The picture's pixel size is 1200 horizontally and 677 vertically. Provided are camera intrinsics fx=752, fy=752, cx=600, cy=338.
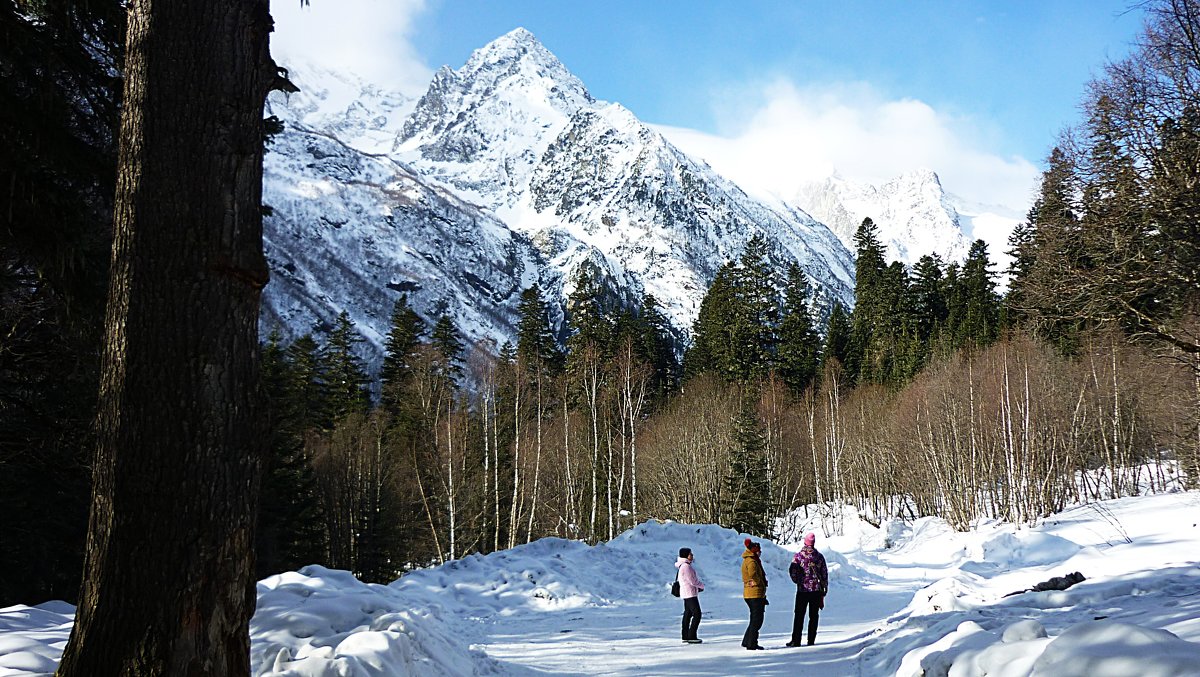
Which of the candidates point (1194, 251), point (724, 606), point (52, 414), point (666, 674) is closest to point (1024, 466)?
point (724, 606)

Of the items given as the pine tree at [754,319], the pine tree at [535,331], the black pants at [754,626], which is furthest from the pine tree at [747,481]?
the black pants at [754,626]

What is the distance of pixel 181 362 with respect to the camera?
3.24 meters

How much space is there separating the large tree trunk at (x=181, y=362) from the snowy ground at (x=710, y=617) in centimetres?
228

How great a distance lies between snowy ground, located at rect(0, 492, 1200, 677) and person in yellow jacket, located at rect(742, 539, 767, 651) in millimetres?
368

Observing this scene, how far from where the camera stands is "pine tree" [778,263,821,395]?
49.3 m

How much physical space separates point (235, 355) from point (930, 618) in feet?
26.9

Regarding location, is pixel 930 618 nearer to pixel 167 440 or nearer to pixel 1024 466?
pixel 167 440

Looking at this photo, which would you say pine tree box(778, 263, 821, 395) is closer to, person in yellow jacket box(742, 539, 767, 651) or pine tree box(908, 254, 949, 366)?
pine tree box(908, 254, 949, 366)

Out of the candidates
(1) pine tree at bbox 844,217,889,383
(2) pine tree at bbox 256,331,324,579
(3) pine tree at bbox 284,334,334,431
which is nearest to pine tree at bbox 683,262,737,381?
(1) pine tree at bbox 844,217,889,383

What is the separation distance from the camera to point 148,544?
3094mm

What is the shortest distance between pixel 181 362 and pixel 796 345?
49421mm

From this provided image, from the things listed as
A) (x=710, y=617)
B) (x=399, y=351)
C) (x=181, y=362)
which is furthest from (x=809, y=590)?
(x=399, y=351)

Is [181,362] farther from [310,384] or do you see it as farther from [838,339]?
[838,339]

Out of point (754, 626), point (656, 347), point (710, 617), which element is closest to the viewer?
point (754, 626)
